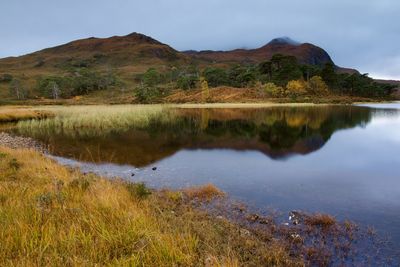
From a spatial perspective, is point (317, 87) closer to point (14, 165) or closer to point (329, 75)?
point (329, 75)

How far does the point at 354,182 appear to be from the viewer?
13.8m

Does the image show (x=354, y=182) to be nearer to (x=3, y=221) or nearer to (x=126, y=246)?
(x=126, y=246)

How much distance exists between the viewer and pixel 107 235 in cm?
554

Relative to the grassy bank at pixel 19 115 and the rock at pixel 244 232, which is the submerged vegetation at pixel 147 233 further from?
the grassy bank at pixel 19 115

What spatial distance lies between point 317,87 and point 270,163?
371ft

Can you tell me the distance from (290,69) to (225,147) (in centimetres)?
10843

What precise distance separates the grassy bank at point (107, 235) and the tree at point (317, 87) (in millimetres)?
121761

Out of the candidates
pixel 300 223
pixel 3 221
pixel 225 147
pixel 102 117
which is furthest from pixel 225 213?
pixel 102 117

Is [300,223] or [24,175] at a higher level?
[24,175]

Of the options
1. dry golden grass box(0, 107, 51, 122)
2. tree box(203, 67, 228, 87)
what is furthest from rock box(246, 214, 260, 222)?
tree box(203, 67, 228, 87)

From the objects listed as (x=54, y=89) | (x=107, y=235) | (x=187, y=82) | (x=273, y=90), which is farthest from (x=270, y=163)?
(x=54, y=89)

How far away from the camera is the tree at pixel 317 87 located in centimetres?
12012

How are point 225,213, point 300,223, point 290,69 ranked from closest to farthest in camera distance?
point 300,223
point 225,213
point 290,69

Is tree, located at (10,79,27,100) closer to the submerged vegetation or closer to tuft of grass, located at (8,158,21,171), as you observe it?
tuft of grass, located at (8,158,21,171)
